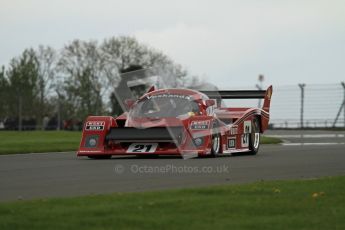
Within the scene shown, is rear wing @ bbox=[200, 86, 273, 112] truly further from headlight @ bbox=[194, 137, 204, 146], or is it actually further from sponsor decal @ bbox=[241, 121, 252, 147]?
headlight @ bbox=[194, 137, 204, 146]

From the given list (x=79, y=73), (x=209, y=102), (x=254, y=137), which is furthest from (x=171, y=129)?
(x=79, y=73)

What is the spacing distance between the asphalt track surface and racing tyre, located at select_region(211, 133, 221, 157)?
2.71 ft

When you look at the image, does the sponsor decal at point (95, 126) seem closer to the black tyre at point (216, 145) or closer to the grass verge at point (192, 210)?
the black tyre at point (216, 145)

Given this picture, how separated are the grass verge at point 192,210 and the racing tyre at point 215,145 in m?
7.31

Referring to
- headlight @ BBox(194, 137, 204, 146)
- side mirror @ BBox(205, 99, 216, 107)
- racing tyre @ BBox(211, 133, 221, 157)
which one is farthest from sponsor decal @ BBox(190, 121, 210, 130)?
side mirror @ BBox(205, 99, 216, 107)

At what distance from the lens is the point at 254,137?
19.8m

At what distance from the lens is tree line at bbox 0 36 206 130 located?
60750 millimetres

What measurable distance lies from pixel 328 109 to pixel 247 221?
112 feet

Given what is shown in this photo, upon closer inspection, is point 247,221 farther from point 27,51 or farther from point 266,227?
point 27,51

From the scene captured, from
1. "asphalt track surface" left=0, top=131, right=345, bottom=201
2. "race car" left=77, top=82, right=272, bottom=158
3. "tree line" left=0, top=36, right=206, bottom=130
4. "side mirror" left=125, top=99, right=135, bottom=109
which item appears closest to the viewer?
"asphalt track surface" left=0, top=131, right=345, bottom=201

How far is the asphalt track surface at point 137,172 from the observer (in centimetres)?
1083

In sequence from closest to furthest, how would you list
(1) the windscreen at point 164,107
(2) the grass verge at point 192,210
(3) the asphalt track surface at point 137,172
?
(2) the grass verge at point 192,210 < (3) the asphalt track surface at point 137,172 < (1) the windscreen at point 164,107

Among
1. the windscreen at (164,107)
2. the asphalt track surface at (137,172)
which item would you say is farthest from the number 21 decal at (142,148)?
the windscreen at (164,107)

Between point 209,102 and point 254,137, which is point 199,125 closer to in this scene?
point 209,102
